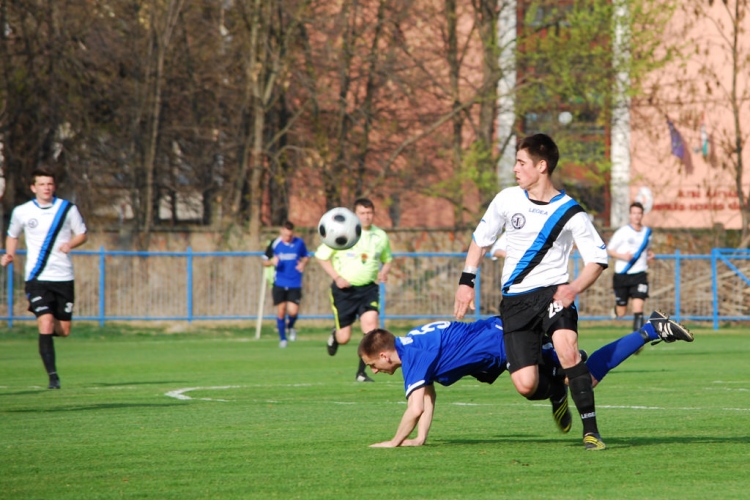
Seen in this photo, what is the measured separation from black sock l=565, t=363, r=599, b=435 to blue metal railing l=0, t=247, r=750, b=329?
18200 mm

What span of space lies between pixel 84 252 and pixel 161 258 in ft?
5.65

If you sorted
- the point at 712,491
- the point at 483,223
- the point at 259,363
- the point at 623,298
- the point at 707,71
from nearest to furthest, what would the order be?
the point at 712,491 → the point at 483,223 → the point at 259,363 → the point at 623,298 → the point at 707,71

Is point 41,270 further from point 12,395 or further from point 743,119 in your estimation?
point 743,119

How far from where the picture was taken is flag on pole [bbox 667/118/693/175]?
29.4 metres

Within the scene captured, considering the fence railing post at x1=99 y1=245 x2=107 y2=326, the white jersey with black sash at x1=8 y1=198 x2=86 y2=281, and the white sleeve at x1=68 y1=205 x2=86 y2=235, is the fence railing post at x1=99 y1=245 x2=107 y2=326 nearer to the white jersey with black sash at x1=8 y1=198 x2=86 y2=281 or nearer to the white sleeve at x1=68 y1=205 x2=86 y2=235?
the white jersey with black sash at x1=8 y1=198 x2=86 y2=281

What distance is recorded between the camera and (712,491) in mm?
5727

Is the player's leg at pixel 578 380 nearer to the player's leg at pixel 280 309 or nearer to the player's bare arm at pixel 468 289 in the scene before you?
the player's bare arm at pixel 468 289

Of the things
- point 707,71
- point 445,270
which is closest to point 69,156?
point 445,270

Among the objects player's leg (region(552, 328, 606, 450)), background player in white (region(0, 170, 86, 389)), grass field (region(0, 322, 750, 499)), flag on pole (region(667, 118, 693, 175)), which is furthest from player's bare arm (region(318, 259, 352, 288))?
flag on pole (region(667, 118, 693, 175))

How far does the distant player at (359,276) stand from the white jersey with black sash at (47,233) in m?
2.89

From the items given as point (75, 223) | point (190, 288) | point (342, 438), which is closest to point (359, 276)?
point (75, 223)

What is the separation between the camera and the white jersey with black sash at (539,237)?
284 inches

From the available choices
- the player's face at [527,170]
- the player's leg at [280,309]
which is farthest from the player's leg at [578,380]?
the player's leg at [280,309]

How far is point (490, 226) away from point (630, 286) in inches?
490
